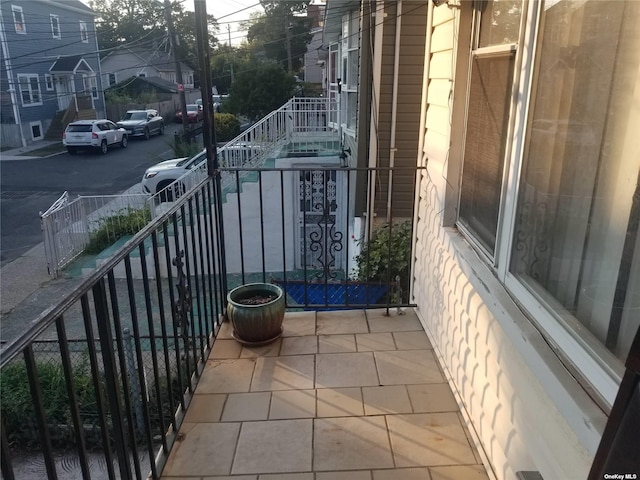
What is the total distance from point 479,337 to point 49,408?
310 cm

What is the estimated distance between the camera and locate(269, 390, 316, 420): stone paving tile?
2074 millimetres

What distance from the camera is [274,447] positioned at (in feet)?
6.20

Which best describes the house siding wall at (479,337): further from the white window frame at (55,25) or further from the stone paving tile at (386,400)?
the white window frame at (55,25)

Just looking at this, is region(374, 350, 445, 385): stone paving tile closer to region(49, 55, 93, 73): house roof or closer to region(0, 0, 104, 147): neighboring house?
region(0, 0, 104, 147): neighboring house

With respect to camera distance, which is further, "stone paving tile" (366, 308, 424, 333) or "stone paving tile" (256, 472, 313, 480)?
"stone paving tile" (366, 308, 424, 333)

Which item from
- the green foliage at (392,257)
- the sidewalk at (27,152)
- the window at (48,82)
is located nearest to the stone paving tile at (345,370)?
the green foliage at (392,257)

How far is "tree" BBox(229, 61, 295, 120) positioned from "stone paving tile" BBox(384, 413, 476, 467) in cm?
1496

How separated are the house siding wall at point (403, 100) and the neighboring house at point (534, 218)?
1.96 meters

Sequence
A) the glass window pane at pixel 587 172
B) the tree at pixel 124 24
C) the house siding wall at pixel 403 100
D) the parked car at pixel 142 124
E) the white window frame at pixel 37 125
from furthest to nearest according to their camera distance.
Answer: the tree at pixel 124 24 → the parked car at pixel 142 124 → the white window frame at pixel 37 125 → the house siding wall at pixel 403 100 → the glass window pane at pixel 587 172

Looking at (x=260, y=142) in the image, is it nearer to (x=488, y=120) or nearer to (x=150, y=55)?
(x=488, y=120)

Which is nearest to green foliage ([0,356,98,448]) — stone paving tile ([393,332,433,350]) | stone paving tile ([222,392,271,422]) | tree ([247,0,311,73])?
stone paving tile ([222,392,271,422])

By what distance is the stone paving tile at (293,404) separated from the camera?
2.07 metres

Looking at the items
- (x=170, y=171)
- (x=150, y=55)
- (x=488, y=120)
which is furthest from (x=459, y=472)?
(x=150, y=55)

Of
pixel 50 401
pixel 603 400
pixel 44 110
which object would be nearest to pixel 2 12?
pixel 44 110
